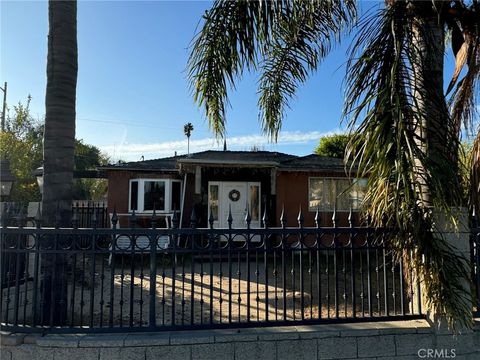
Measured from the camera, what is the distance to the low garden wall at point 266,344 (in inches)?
129

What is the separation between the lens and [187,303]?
574cm

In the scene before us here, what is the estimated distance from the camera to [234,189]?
13594mm

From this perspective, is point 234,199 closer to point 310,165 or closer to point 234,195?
point 234,195

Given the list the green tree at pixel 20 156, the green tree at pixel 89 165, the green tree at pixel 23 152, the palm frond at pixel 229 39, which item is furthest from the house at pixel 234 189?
the green tree at pixel 89 165

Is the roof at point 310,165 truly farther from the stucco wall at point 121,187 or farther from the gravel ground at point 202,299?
the stucco wall at point 121,187

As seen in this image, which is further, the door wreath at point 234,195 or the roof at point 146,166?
the door wreath at point 234,195

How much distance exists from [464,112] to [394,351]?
3.11 metres

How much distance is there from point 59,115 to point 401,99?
355 cm

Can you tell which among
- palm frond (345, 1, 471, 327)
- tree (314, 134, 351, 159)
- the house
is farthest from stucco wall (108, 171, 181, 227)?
tree (314, 134, 351, 159)

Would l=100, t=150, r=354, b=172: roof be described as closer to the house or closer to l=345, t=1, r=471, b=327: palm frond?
the house

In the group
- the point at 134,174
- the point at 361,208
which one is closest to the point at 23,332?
the point at 361,208

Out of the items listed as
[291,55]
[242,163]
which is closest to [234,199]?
[242,163]

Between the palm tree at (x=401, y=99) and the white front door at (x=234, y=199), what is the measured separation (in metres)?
9.30

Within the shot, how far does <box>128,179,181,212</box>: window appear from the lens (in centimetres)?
1353
